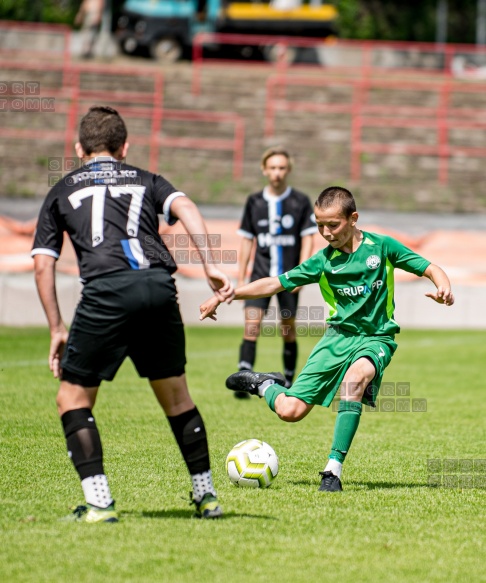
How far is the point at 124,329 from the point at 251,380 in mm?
1895

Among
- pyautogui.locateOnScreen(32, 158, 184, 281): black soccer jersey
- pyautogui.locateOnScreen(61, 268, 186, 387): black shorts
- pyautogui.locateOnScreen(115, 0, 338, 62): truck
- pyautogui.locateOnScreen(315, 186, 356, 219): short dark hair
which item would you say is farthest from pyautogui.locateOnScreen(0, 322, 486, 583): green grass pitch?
pyautogui.locateOnScreen(115, 0, 338, 62): truck

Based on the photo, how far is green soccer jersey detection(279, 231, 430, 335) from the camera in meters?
5.90

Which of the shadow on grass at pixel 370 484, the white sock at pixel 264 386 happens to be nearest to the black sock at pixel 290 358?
the white sock at pixel 264 386

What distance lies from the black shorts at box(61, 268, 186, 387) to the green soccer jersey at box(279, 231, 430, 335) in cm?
138

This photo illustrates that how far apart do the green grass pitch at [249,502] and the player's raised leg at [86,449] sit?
0.09 metres

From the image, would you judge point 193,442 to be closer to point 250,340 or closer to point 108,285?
point 108,285

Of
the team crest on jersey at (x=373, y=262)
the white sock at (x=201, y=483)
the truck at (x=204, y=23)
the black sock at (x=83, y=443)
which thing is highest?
the truck at (x=204, y=23)

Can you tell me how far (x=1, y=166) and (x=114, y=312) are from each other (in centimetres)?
2130

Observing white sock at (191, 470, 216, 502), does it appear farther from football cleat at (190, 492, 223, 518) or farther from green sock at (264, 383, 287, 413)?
green sock at (264, 383, 287, 413)

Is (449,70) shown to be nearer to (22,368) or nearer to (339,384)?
(22,368)

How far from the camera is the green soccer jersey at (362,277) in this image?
590 centimetres

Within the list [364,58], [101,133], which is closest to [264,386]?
[101,133]

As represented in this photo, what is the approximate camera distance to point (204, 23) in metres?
33.8

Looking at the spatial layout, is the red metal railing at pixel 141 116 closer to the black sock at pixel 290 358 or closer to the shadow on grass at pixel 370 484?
the black sock at pixel 290 358
